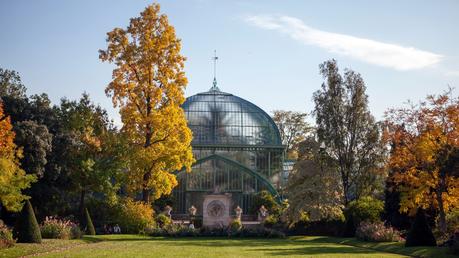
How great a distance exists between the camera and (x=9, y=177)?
96.7 feet

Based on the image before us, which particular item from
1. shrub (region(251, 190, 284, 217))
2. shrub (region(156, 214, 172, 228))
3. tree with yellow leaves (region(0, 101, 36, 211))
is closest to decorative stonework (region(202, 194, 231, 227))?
shrub (region(156, 214, 172, 228))

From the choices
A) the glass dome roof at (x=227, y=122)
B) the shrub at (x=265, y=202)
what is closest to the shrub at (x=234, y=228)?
the shrub at (x=265, y=202)

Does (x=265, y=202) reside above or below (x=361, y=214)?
above

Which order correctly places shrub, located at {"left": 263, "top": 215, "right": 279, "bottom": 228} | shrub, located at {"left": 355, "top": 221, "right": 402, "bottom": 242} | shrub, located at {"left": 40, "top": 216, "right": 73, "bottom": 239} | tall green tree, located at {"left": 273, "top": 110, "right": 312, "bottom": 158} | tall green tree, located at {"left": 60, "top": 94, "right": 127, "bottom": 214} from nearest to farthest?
1. shrub, located at {"left": 40, "top": 216, "right": 73, "bottom": 239}
2. shrub, located at {"left": 355, "top": 221, "right": 402, "bottom": 242}
3. tall green tree, located at {"left": 60, "top": 94, "right": 127, "bottom": 214}
4. shrub, located at {"left": 263, "top": 215, "right": 279, "bottom": 228}
5. tall green tree, located at {"left": 273, "top": 110, "right": 312, "bottom": 158}

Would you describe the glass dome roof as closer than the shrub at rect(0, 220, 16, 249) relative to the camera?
No

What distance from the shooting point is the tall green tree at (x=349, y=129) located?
156 ft

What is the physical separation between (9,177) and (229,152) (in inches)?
1220

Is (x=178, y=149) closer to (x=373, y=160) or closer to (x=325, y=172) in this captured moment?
(x=325, y=172)

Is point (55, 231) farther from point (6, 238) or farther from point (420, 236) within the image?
point (420, 236)

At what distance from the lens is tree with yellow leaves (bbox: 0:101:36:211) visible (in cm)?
2900

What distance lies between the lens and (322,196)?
4362 centimetres

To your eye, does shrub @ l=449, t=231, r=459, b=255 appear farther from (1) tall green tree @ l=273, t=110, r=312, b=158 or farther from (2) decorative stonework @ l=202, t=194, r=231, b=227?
(1) tall green tree @ l=273, t=110, r=312, b=158

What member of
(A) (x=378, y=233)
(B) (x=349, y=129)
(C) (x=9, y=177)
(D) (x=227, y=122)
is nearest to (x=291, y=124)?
(D) (x=227, y=122)

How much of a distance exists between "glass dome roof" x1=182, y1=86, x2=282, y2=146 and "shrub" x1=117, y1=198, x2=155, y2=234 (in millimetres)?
17477
